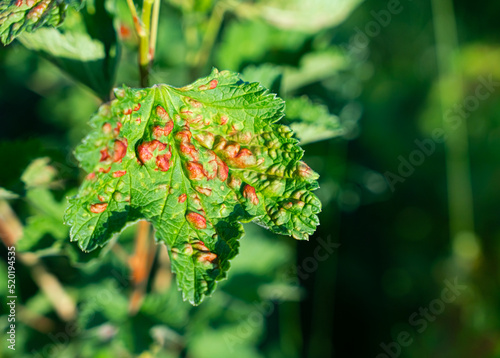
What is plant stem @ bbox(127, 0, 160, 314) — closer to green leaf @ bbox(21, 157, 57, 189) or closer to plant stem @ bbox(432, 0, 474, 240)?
green leaf @ bbox(21, 157, 57, 189)

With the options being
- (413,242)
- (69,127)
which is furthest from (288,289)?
(69,127)

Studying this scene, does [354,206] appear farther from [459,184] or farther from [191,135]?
[191,135]

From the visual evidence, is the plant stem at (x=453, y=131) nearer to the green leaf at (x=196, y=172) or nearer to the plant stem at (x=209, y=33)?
the plant stem at (x=209, y=33)

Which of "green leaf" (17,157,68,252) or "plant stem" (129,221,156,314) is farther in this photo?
"plant stem" (129,221,156,314)

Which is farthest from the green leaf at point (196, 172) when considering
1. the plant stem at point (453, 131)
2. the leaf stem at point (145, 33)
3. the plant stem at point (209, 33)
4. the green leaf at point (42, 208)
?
the plant stem at point (453, 131)

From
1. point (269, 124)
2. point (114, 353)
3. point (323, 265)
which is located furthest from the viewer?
point (323, 265)

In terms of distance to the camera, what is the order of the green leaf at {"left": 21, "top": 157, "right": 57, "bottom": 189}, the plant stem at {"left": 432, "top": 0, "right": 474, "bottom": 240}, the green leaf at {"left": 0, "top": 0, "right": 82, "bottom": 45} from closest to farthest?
the green leaf at {"left": 0, "top": 0, "right": 82, "bottom": 45}, the green leaf at {"left": 21, "top": 157, "right": 57, "bottom": 189}, the plant stem at {"left": 432, "top": 0, "right": 474, "bottom": 240}

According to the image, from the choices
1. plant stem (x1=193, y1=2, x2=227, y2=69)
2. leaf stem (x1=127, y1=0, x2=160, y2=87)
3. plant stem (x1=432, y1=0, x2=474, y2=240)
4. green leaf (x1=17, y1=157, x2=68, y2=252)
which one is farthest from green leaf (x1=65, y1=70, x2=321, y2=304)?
plant stem (x1=432, y1=0, x2=474, y2=240)

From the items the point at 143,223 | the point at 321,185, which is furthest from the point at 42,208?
the point at 321,185
